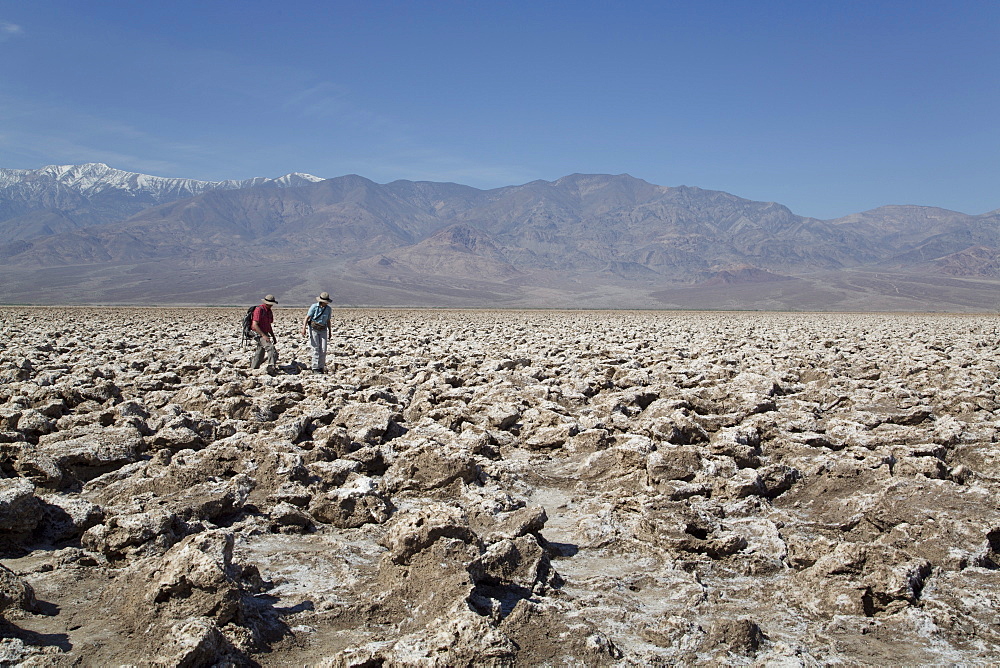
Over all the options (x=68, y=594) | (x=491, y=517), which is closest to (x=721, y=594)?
(x=491, y=517)

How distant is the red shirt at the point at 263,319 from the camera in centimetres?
1156

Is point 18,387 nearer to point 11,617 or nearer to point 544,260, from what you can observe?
point 11,617

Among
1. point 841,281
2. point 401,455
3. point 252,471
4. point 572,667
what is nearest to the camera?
point 572,667

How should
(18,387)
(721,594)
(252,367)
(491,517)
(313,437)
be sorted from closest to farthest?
(721,594) < (491,517) < (313,437) < (18,387) < (252,367)

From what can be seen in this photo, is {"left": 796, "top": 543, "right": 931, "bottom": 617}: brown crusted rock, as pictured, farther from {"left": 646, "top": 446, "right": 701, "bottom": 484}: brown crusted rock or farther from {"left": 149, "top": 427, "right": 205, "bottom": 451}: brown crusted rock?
{"left": 149, "top": 427, "right": 205, "bottom": 451}: brown crusted rock

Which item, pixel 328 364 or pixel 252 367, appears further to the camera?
pixel 328 364

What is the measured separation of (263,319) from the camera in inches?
459

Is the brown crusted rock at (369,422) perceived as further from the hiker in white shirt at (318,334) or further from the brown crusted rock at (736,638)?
the hiker in white shirt at (318,334)

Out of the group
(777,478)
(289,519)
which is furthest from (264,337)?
(777,478)

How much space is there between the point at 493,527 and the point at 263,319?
26.8ft

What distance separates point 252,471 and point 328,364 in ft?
23.6

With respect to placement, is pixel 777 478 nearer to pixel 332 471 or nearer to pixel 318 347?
pixel 332 471

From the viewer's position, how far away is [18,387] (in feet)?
27.6

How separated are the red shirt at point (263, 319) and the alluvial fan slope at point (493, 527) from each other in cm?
282
